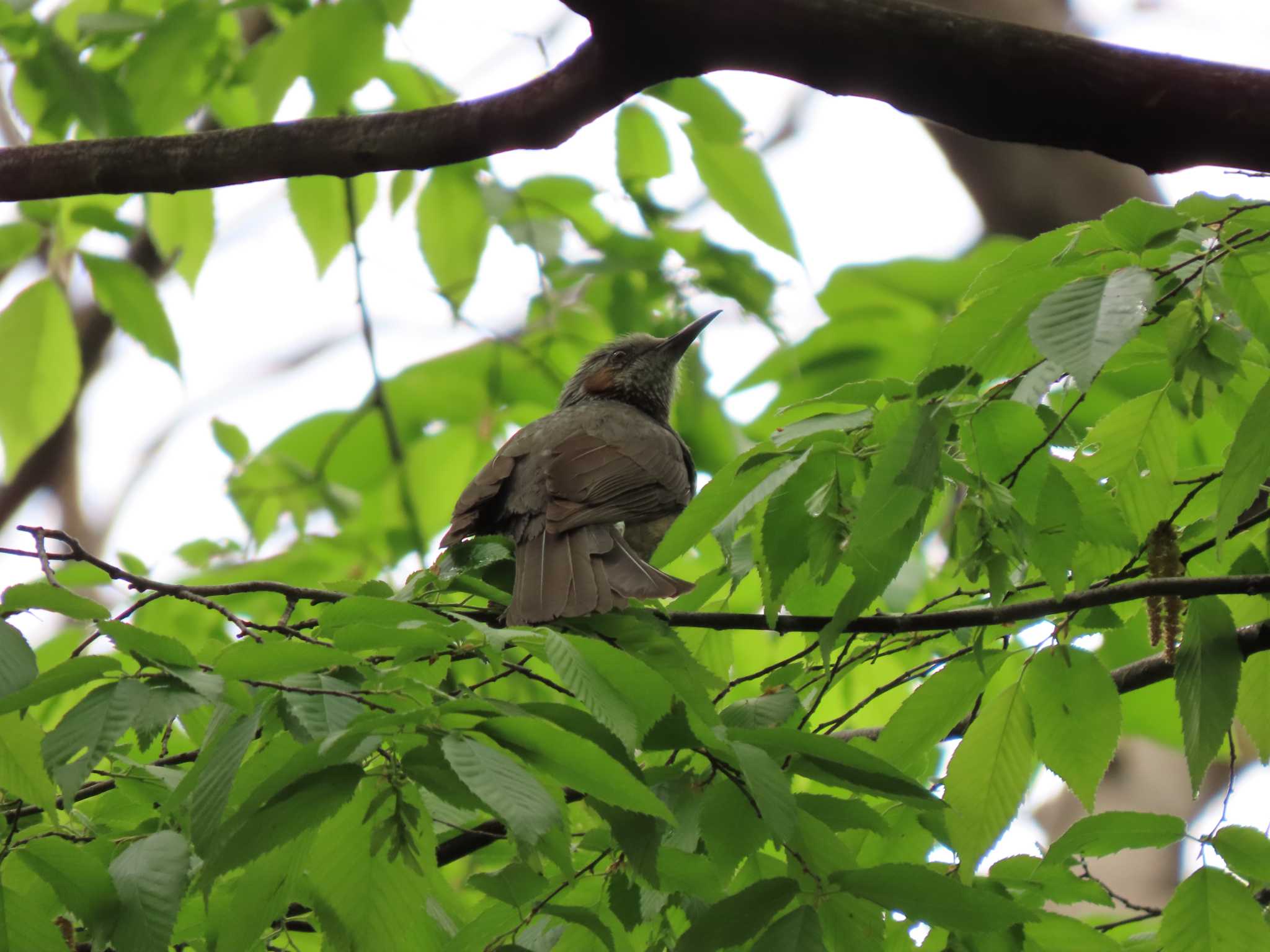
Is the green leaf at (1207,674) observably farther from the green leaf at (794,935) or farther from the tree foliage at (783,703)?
the green leaf at (794,935)

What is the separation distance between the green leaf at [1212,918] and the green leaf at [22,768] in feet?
6.13

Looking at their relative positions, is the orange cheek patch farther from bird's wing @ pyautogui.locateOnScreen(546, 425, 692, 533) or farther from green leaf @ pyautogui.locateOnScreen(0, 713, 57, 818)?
green leaf @ pyautogui.locateOnScreen(0, 713, 57, 818)

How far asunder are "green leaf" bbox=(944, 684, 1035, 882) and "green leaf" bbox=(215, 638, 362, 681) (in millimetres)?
Result: 1135

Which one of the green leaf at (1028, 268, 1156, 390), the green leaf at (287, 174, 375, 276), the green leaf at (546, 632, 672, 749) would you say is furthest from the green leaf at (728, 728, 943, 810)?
the green leaf at (287, 174, 375, 276)

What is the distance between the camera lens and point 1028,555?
6.43 ft

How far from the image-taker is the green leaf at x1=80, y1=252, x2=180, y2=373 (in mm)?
3998

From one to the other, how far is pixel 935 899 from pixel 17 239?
3.66 meters

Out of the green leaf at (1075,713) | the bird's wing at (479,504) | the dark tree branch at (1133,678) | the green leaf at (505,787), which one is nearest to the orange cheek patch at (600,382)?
the bird's wing at (479,504)

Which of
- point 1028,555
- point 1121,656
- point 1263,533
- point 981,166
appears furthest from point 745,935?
point 981,166

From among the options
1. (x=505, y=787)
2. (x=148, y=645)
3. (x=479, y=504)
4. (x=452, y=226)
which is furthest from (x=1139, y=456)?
(x=452, y=226)

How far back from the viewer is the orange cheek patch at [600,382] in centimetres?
620

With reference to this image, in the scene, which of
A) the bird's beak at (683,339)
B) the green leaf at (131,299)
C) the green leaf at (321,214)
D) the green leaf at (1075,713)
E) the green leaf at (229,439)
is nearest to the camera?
the green leaf at (1075,713)

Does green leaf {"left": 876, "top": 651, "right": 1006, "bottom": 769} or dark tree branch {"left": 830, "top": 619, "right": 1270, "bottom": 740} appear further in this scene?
dark tree branch {"left": 830, "top": 619, "right": 1270, "bottom": 740}

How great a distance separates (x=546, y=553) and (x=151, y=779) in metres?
1.32
